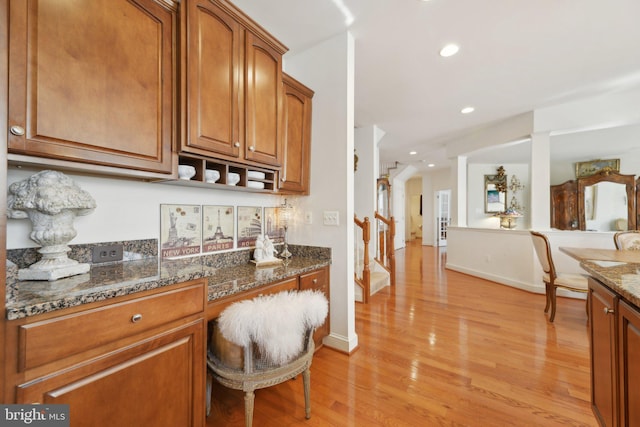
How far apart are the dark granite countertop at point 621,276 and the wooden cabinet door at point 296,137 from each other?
193cm

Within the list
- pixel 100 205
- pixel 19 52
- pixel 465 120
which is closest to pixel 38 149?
pixel 19 52

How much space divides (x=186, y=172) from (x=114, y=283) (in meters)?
0.74

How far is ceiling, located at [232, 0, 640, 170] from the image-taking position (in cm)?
188

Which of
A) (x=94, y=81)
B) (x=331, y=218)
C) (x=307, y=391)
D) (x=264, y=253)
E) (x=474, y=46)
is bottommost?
(x=307, y=391)

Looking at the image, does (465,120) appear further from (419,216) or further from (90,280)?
(419,216)

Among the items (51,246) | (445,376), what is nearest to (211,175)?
(51,246)

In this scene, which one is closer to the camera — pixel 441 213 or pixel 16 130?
pixel 16 130

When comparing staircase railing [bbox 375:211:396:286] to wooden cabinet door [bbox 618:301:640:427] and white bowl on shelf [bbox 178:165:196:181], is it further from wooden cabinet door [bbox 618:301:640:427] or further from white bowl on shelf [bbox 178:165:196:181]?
white bowl on shelf [bbox 178:165:196:181]

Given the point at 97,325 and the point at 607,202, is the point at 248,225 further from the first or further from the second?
the point at 607,202

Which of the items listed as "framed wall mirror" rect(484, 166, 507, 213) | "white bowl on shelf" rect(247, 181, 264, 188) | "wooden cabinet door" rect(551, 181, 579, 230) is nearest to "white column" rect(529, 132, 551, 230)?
"wooden cabinet door" rect(551, 181, 579, 230)

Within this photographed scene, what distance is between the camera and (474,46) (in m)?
2.31

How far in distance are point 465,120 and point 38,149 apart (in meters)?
5.05

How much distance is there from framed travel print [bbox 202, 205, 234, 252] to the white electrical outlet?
80 cm

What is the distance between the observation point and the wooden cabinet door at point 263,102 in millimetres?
1756
